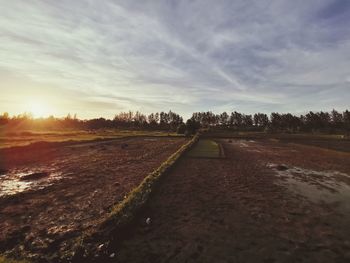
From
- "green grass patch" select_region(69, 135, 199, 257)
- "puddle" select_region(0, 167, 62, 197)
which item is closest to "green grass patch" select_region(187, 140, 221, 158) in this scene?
"puddle" select_region(0, 167, 62, 197)

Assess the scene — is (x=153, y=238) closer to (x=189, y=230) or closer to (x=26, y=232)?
(x=189, y=230)

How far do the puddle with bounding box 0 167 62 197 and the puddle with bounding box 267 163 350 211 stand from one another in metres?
17.7

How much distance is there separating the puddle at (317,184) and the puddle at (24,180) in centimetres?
1770

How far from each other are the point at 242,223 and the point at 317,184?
35.4ft

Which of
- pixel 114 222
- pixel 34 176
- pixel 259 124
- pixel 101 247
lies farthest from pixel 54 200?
pixel 259 124

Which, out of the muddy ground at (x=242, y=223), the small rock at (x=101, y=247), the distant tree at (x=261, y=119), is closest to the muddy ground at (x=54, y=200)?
the small rock at (x=101, y=247)

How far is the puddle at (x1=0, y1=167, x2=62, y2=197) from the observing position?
1697cm

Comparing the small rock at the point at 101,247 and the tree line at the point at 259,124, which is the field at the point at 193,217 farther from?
the tree line at the point at 259,124

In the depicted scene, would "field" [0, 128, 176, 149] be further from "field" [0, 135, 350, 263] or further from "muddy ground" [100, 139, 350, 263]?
"muddy ground" [100, 139, 350, 263]

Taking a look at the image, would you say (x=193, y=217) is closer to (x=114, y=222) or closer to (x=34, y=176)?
(x=114, y=222)

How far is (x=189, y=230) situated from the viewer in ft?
34.4

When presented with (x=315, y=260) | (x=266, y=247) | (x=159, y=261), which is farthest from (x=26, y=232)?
(x=315, y=260)

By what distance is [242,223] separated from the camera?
1122 cm

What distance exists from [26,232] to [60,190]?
6.66m
